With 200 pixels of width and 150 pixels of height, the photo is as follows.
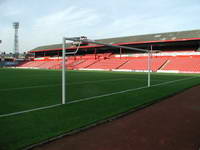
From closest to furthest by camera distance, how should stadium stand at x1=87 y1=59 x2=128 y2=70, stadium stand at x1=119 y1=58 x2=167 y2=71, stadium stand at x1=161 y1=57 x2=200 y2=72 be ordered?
stadium stand at x1=161 y1=57 x2=200 y2=72 → stadium stand at x1=119 y1=58 x2=167 y2=71 → stadium stand at x1=87 y1=59 x2=128 y2=70

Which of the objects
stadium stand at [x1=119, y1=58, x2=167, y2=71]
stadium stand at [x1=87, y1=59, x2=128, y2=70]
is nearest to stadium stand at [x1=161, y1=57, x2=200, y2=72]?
stadium stand at [x1=119, y1=58, x2=167, y2=71]

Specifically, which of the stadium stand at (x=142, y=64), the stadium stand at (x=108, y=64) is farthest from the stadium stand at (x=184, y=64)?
the stadium stand at (x=108, y=64)

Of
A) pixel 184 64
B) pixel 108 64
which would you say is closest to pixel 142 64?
pixel 184 64

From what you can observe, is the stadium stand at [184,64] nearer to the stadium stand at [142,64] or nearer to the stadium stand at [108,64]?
the stadium stand at [142,64]

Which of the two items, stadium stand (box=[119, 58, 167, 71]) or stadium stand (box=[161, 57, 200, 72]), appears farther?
stadium stand (box=[119, 58, 167, 71])

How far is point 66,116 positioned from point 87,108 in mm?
1117

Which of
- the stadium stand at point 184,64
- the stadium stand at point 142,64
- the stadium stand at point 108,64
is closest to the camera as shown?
the stadium stand at point 184,64

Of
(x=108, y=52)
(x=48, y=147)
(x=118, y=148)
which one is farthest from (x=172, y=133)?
(x=108, y=52)

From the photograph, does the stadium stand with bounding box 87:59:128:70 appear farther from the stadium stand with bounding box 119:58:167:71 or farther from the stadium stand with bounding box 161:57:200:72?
the stadium stand with bounding box 161:57:200:72

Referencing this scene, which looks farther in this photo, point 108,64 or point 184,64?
point 108,64

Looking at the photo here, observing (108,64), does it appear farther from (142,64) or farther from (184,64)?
(184,64)

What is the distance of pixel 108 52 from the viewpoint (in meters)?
50.0

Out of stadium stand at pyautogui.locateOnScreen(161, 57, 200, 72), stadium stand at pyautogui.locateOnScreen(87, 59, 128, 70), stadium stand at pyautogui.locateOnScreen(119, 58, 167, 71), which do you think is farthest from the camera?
stadium stand at pyautogui.locateOnScreen(87, 59, 128, 70)

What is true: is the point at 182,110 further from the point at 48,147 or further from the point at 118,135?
the point at 48,147
